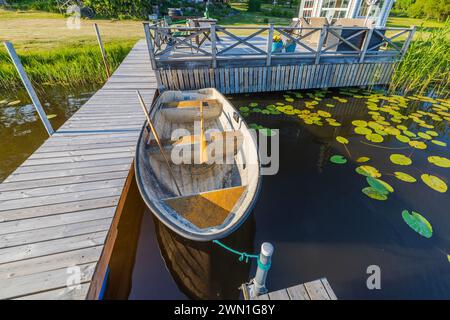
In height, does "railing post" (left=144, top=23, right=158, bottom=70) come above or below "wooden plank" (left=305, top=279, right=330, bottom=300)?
above

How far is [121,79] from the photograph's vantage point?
608cm

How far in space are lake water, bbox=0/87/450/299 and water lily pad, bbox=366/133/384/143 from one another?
0.07ft

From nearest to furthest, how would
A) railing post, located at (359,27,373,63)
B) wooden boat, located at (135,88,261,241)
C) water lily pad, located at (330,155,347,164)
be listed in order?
wooden boat, located at (135,88,261,241) < water lily pad, located at (330,155,347,164) < railing post, located at (359,27,373,63)

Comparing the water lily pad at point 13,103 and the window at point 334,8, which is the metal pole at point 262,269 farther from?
the window at point 334,8

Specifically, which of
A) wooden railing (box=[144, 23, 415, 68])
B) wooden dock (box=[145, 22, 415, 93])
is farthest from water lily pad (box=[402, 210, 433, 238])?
wooden railing (box=[144, 23, 415, 68])

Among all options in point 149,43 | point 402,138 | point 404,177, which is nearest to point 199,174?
point 404,177

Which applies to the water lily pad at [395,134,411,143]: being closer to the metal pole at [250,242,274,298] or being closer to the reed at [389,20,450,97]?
the reed at [389,20,450,97]

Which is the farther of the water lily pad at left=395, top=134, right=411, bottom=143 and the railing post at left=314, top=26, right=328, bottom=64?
the railing post at left=314, top=26, right=328, bottom=64

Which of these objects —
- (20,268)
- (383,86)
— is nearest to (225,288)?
(20,268)

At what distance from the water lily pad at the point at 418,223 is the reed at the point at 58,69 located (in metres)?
9.12

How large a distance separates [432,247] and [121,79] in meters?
7.62

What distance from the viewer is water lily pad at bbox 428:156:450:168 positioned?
145 inches

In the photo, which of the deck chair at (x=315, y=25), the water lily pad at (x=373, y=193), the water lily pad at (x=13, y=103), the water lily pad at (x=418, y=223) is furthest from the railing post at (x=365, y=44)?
the water lily pad at (x=13, y=103)

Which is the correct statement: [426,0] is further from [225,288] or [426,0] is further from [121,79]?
[225,288]
